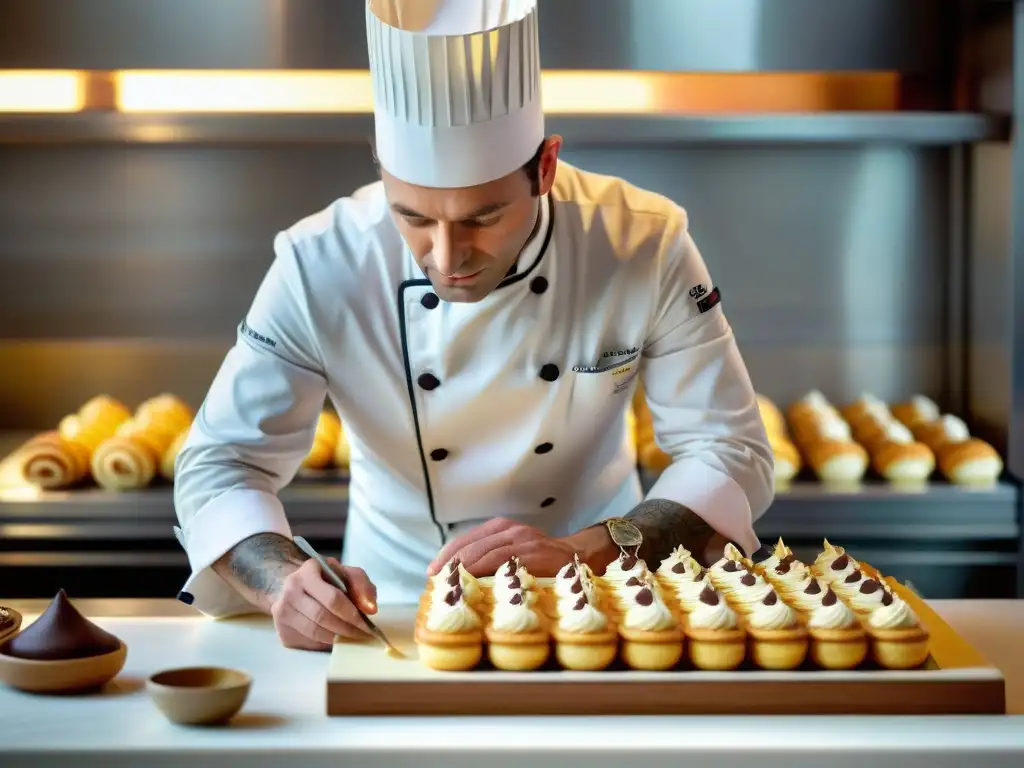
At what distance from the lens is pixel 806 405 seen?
3.72m

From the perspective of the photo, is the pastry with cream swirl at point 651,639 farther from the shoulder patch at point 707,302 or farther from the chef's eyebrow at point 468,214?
the shoulder patch at point 707,302

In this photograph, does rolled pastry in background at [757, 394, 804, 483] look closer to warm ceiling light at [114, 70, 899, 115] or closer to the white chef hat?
warm ceiling light at [114, 70, 899, 115]

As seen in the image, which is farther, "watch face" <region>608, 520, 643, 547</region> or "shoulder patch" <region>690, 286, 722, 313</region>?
"shoulder patch" <region>690, 286, 722, 313</region>

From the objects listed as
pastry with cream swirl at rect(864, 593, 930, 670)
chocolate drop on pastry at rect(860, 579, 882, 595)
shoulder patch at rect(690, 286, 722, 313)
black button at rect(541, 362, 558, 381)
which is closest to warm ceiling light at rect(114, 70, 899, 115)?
shoulder patch at rect(690, 286, 722, 313)

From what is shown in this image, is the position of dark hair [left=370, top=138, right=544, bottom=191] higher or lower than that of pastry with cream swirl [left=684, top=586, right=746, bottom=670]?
higher

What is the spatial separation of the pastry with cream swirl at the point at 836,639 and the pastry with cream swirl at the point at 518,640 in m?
0.32

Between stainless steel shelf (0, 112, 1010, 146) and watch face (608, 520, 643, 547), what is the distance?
1.61 meters

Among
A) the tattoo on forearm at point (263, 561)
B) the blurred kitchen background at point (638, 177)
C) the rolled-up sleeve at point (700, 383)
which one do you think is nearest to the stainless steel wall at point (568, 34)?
the blurred kitchen background at point (638, 177)

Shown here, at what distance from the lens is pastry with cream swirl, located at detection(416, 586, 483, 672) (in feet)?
5.02

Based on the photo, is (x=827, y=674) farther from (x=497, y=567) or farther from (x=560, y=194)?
(x=560, y=194)

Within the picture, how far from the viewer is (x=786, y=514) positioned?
327 cm

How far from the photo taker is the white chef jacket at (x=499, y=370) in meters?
2.13

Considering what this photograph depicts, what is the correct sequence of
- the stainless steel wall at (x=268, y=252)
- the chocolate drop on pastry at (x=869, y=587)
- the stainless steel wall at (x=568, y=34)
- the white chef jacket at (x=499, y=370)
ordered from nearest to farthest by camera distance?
the chocolate drop on pastry at (x=869, y=587) < the white chef jacket at (x=499, y=370) < the stainless steel wall at (x=568, y=34) < the stainless steel wall at (x=268, y=252)

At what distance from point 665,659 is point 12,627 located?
0.89m
